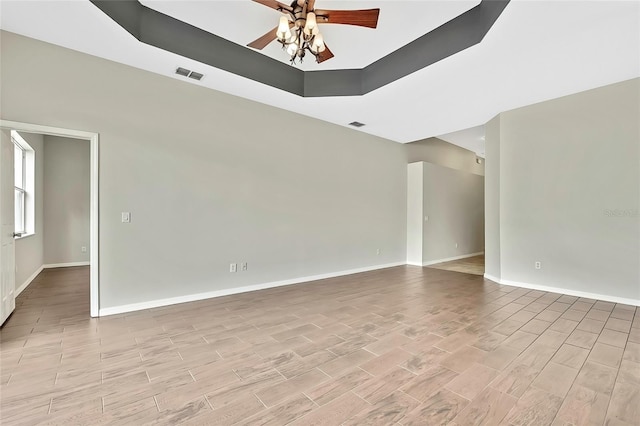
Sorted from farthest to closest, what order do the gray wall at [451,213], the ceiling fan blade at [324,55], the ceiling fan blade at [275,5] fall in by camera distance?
the gray wall at [451,213], the ceiling fan blade at [324,55], the ceiling fan blade at [275,5]

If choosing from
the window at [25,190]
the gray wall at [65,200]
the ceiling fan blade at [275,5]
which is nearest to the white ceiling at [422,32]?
the ceiling fan blade at [275,5]

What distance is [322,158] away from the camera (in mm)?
5355

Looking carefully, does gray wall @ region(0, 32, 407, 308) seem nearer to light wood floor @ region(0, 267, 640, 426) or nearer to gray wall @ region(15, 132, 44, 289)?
light wood floor @ region(0, 267, 640, 426)

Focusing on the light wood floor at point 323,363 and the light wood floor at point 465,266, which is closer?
the light wood floor at point 323,363

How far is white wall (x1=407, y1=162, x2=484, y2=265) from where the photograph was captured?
6797 millimetres

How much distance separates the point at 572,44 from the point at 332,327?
13.0 ft

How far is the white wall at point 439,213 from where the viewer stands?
6.80 metres

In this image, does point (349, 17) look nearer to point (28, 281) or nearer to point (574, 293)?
point (574, 293)

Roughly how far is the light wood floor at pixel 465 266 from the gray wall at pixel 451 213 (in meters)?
0.25

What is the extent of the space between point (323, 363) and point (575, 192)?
15.2 ft

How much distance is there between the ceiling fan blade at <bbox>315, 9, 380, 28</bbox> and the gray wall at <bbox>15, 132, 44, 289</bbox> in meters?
5.34

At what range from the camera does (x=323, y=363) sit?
2.27 metres

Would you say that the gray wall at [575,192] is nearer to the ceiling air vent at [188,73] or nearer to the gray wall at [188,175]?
the gray wall at [188,175]

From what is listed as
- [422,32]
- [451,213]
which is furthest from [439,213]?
[422,32]
